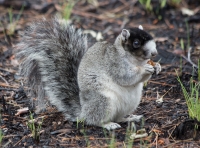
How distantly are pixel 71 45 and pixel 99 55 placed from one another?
0.39 m

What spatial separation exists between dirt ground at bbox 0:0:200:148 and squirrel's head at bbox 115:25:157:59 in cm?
56

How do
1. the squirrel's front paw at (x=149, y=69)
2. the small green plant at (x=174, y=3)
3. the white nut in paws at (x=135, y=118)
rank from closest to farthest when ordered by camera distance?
the squirrel's front paw at (x=149, y=69), the white nut in paws at (x=135, y=118), the small green plant at (x=174, y=3)

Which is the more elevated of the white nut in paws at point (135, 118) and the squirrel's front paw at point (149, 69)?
the squirrel's front paw at point (149, 69)

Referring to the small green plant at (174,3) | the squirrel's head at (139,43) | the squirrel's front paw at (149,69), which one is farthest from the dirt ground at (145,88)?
the squirrel's head at (139,43)

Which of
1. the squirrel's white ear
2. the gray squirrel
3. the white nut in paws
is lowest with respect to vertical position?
the white nut in paws

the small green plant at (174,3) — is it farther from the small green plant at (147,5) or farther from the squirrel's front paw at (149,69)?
the squirrel's front paw at (149,69)

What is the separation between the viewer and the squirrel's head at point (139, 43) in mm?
3475

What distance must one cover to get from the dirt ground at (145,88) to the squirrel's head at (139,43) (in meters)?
0.56

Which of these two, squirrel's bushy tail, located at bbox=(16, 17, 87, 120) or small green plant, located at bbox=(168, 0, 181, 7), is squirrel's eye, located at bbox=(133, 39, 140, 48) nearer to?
squirrel's bushy tail, located at bbox=(16, 17, 87, 120)

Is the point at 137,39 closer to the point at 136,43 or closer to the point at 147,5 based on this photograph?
the point at 136,43

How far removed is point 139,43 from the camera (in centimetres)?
353

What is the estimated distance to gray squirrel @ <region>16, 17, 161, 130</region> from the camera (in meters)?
3.60

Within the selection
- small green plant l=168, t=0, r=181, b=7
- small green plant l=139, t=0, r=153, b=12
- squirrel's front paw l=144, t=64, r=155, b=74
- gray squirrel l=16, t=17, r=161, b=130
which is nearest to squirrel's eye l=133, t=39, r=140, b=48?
gray squirrel l=16, t=17, r=161, b=130

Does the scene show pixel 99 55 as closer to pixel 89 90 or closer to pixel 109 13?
pixel 89 90
